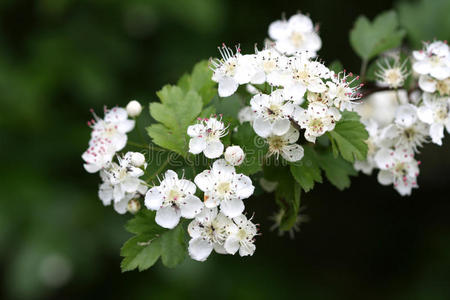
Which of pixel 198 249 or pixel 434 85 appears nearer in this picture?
pixel 198 249

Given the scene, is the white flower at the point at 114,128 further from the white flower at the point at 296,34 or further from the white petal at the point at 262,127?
the white flower at the point at 296,34

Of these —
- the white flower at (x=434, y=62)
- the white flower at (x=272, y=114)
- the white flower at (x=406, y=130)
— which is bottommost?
the white flower at (x=272, y=114)

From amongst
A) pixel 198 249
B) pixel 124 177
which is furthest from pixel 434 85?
pixel 124 177

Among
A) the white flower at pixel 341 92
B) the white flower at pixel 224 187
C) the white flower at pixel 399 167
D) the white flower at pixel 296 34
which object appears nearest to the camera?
the white flower at pixel 224 187

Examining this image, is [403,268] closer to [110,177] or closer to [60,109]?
[60,109]

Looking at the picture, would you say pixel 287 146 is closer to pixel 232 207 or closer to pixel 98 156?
pixel 232 207

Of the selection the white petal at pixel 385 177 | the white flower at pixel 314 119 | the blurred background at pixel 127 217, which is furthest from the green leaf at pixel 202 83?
the blurred background at pixel 127 217
